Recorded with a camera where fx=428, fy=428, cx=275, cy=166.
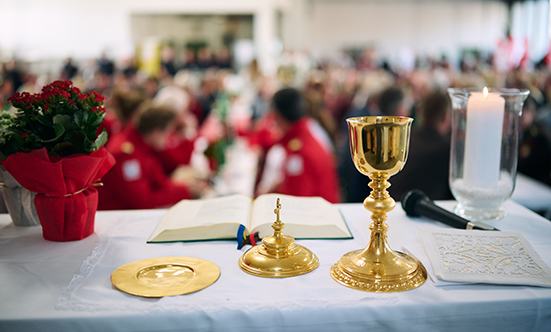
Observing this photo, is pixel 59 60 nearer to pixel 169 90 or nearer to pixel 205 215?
pixel 169 90

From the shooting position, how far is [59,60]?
1183 centimetres

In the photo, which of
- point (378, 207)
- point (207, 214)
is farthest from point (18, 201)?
point (378, 207)

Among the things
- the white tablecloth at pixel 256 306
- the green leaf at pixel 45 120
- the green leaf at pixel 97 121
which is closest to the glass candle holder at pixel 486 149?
the white tablecloth at pixel 256 306

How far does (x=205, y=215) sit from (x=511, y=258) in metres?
0.73

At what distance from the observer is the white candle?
3.72ft

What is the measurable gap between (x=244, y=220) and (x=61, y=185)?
0.44m

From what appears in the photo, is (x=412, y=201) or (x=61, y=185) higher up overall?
(x=61, y=185)

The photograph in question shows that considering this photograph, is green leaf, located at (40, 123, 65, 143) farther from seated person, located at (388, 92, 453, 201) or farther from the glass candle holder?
seated person, located at (388, 92, 453, 201)

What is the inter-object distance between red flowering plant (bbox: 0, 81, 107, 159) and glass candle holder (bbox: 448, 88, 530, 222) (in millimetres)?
966

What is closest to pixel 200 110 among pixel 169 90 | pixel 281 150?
pixel 169 90

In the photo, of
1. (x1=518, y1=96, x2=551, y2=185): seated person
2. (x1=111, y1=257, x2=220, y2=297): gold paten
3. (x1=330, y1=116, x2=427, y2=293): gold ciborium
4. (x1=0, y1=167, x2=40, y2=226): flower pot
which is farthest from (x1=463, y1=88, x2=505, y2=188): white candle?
(x1=518, y1=96, x2=551, y2=185): seated person

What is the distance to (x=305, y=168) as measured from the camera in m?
2.32

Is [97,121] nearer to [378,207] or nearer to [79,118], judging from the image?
[79,118]

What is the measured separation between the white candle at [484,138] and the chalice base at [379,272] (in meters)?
0.41
